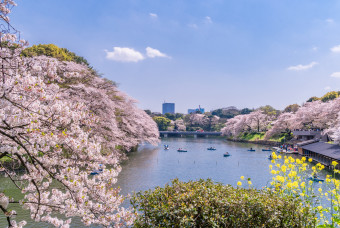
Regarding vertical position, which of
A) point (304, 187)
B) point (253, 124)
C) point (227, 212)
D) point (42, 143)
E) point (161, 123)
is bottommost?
point (227, 212)

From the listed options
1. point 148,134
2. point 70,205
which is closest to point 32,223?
point 70,205

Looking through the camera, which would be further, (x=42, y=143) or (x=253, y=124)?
(x=253, y=124)

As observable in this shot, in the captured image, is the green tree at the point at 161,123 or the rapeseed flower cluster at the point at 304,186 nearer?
the rapeseed flower cluster at the point at 304,186

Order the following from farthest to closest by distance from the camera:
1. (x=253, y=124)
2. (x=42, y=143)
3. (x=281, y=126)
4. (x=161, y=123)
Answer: (x=161, y=123)
(x=253, y=124)
(x=281, y=126)
(x=42, y=143)

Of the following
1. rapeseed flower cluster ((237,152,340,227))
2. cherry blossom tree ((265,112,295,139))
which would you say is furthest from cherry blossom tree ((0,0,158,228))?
cherry blossom tree ((265,112,295,139))

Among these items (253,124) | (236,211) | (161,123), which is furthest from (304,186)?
(161,123)

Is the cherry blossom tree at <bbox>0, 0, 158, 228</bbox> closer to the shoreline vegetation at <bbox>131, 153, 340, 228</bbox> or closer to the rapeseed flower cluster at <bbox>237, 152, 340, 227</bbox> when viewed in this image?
the shoreline vegetation at <bbox>131, 153, 340, 228</bbox>

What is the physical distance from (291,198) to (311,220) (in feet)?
1.55

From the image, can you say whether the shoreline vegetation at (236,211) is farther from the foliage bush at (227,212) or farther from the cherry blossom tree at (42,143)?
the cherry blossom tree at (42,143)

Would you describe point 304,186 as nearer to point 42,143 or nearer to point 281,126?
point 42,143

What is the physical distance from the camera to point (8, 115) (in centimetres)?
351

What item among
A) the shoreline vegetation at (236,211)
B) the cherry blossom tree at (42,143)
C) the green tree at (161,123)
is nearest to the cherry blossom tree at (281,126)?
the green tree at (161,123)

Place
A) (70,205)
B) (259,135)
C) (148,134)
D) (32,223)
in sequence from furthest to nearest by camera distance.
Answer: (259,135)
(148,134)
(32,223)
(70,205)

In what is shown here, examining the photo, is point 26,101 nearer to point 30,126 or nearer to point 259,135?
point 30,126
